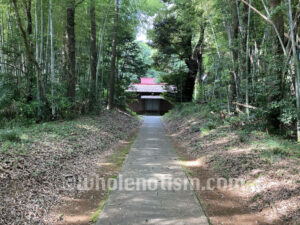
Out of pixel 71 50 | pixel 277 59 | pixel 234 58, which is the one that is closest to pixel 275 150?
pixel 277 59

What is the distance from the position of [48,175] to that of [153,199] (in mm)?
1684

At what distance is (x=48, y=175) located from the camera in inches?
141

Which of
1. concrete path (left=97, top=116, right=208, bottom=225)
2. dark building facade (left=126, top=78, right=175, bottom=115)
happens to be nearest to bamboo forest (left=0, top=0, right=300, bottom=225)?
concrete path (left=97, top=116, right=208, bottom=225)

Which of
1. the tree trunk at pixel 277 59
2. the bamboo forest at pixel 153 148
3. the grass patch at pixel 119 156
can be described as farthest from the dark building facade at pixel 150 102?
the tree trunk at pixel 277 59

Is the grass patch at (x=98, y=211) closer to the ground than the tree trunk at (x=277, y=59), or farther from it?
closer to the ground

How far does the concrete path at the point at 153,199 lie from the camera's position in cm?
268

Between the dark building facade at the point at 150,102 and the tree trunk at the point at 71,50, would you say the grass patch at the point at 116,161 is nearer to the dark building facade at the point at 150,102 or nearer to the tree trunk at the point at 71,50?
the tree trunk at the point at 71,50

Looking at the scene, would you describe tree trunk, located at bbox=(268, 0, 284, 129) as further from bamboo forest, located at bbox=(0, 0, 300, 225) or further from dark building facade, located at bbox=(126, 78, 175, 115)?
dark building facade, located at bbox=(126, 78, 175, 115)

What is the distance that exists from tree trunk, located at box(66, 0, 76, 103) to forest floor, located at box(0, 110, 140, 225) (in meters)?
2.92

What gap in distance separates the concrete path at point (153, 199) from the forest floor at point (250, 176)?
27 cm

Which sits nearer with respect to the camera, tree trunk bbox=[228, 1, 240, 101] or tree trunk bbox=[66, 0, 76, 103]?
tree trunk bbox=[228, 1, 240, 101]

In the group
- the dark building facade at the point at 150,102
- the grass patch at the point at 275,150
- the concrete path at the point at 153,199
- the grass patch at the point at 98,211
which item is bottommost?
the grass patch at the point at 98,211

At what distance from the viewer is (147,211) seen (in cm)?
284

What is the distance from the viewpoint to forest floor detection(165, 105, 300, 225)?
111 inches
